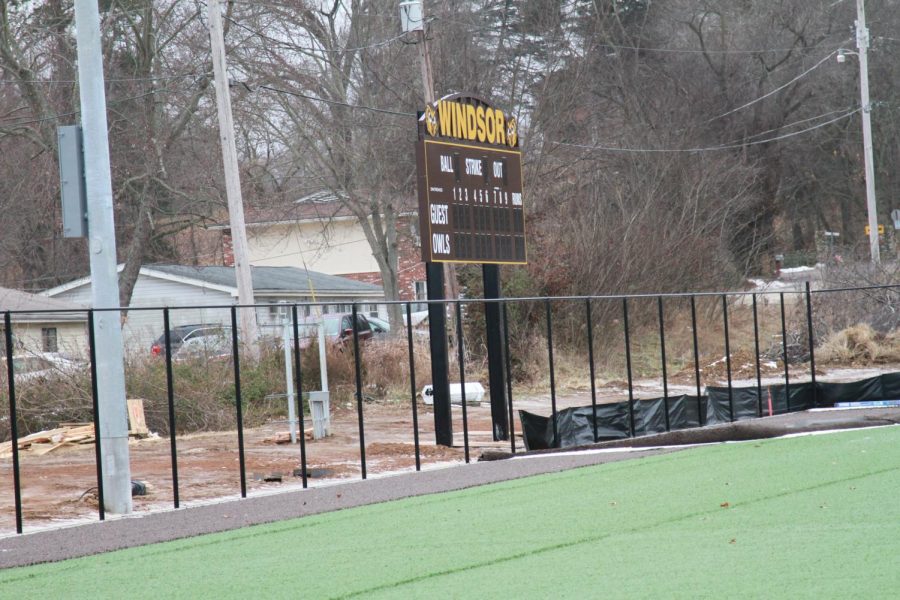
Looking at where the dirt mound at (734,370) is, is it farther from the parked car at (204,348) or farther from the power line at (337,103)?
the parked car at (204,348)

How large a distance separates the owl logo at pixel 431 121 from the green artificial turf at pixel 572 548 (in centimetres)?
524

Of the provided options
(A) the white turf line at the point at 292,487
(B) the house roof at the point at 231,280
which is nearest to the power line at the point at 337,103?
(B) the house roof at the point at 231,280

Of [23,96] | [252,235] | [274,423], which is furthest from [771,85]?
[274,423]

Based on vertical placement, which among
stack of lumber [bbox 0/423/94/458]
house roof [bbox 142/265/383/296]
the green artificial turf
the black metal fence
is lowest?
stack of lumber [bbox 0/423/94/458]

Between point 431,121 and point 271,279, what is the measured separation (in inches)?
973

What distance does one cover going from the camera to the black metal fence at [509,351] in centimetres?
944

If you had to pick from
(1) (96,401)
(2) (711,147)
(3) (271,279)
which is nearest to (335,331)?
(3) (271,279)

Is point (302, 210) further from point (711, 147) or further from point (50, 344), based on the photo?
point (50, 344)

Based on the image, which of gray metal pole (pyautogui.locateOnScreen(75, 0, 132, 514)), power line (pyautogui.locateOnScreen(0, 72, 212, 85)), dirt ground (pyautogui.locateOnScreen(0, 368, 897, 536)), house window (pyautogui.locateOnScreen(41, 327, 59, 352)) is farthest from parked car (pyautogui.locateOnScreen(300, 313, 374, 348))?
gray metal pole (pyautogui.locateOnScreen(75, 0, 132, 514))

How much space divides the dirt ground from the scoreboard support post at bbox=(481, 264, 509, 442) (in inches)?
13.0

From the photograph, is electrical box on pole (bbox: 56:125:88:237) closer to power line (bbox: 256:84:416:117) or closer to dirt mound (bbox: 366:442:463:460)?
dirt mound (bbox: 366:442:463:460)

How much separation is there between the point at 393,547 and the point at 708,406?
9.65 m

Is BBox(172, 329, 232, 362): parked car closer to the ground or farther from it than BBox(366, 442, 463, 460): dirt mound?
farther from it

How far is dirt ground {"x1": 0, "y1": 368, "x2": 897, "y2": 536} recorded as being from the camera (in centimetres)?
1122
